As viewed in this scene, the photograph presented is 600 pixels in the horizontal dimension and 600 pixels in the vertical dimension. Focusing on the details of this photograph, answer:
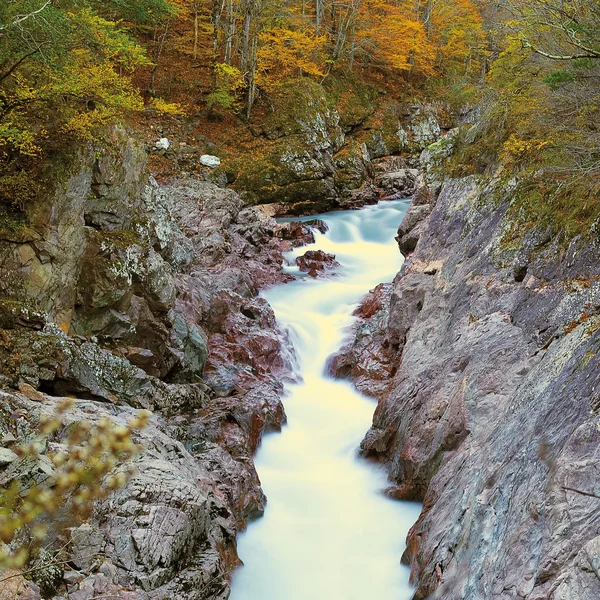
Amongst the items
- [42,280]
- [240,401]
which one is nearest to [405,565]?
[240,401]

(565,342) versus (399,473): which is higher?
(565,342)

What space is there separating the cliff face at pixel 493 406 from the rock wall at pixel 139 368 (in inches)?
96.7

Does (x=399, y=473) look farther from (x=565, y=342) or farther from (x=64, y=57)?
(x=64, y=57)

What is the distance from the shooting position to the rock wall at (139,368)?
5.08m

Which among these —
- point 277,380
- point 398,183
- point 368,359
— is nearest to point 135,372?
point 277,380

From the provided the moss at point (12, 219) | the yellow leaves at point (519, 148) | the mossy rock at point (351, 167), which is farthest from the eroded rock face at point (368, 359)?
Result: the mossy rock at point (351, 167)

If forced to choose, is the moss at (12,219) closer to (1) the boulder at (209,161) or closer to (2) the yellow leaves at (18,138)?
(2) the yellow leaves at (18,138)

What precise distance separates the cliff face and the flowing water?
0.48 meters

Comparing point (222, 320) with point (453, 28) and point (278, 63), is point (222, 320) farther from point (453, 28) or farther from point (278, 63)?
point (453, 28)

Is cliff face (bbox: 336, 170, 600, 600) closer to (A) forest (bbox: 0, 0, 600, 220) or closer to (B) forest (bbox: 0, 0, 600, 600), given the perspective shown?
(B) forest (bbox: 0, 0, 600, 600)

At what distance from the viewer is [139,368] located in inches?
359

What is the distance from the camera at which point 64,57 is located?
7.86 metres

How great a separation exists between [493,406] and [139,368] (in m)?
5.77

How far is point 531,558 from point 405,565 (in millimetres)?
3206
